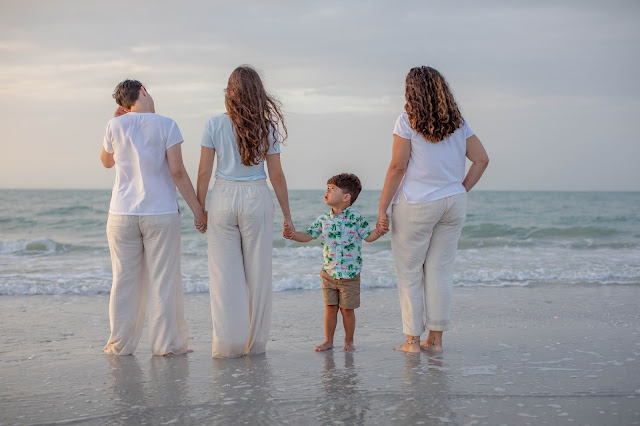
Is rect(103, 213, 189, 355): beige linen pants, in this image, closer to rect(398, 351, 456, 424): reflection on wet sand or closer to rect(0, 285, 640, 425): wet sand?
rect(0, 285, 640, 425): wet sand

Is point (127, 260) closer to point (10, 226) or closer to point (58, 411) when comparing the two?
point (58, 411)

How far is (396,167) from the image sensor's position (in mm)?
4242

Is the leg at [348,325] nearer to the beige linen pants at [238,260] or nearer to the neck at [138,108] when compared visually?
the beige linen pants at [238,260]

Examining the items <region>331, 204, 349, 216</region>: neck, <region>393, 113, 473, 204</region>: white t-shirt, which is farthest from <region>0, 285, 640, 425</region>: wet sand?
<region>393, 113, 473, 204</region>: white t-shirt

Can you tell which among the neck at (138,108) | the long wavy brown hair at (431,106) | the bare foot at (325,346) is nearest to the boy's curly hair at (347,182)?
the long wavy brown hair at (431,106)

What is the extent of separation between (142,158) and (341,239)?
1.43 m

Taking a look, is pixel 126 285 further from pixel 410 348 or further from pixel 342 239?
pixel 410 348

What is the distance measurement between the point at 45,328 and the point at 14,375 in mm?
1629

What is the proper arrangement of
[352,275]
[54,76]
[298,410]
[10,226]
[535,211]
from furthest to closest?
[535,211]
[10,226]
[54,76]
[352,275]
[298,410]

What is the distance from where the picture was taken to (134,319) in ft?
14.5

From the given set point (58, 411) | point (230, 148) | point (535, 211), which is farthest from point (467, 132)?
point (535, 211)

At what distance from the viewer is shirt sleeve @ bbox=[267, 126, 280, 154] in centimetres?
420

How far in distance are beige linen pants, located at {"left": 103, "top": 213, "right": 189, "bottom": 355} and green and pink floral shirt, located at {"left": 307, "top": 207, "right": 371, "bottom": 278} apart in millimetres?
981

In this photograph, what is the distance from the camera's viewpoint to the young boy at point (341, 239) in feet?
14.5
